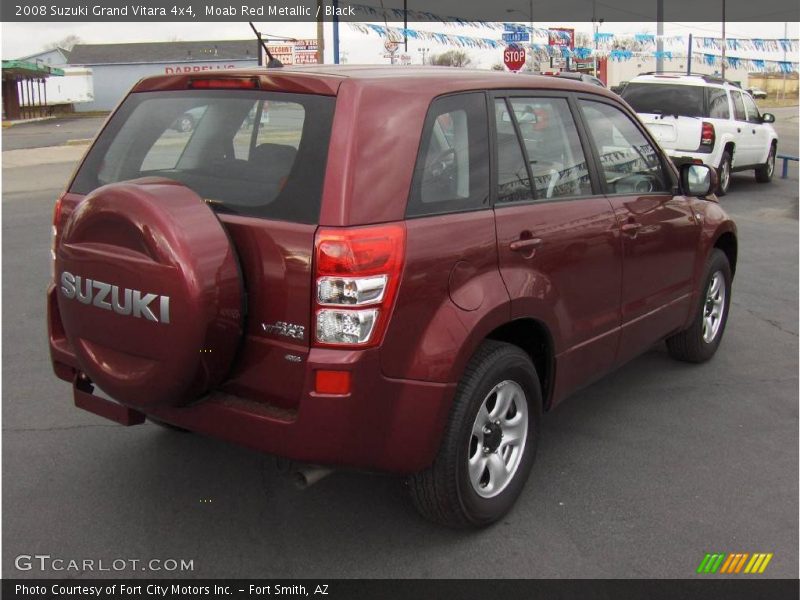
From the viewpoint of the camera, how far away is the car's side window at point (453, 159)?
310cm

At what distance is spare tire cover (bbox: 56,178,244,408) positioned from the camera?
2.77 metres

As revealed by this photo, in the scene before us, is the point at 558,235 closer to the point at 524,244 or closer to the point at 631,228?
the point at 524,244

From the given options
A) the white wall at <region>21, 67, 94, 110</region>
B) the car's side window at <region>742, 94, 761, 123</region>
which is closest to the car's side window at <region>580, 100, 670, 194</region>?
the car's side window at <region>742, 94, 761, 123</region>

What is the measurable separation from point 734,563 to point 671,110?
12.4m

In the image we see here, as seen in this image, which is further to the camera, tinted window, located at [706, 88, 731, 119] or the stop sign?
the stop sign

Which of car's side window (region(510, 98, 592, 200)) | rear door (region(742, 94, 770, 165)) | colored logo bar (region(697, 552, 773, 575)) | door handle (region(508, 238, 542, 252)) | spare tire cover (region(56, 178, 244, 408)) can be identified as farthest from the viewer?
rear door (region(742, 94, 770, 165))

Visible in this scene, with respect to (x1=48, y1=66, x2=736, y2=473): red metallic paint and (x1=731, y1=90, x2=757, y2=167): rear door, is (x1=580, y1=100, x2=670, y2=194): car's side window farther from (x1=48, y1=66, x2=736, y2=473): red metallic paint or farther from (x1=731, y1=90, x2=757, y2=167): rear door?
(x1=731, y1=90, x2=757, y2=167): rear door

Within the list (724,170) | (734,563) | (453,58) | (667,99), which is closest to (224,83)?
(734,563)

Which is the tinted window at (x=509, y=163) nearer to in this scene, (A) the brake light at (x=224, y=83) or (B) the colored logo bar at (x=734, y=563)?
(A) the brake light at (x=224, y=83)

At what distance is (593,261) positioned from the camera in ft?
12.8

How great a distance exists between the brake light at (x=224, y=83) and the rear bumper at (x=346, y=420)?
115 centimetres

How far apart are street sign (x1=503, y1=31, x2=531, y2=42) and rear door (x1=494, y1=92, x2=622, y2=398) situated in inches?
937
